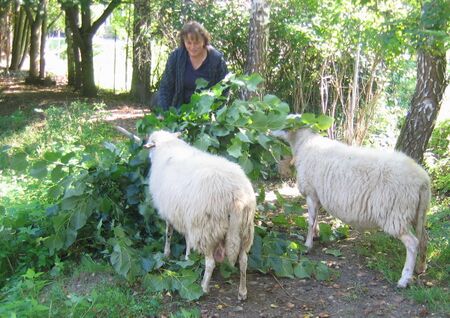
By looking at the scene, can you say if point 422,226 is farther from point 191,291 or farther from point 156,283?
point 156,283

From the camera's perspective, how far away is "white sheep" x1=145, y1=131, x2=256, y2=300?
3.55 m

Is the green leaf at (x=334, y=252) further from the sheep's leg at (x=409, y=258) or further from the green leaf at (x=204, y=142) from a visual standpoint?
the green leaf at (x=204, y=142)

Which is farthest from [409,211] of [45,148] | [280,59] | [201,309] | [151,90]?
[151,90]

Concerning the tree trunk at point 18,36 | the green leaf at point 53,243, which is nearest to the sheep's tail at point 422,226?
the green leaf at point 53,243

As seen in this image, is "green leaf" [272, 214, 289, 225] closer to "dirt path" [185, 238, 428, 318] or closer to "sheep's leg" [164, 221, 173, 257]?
"dirt path" [185, 238, 428, 318]

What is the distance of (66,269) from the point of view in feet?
14.5

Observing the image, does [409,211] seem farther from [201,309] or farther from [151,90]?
[151,90]

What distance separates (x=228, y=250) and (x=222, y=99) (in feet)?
6.14

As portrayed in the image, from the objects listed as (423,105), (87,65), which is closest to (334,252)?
(423,105)

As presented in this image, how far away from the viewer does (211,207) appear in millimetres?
3541

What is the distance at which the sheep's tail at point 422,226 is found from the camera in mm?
4004

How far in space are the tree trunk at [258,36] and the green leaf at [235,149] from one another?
322 centimetres


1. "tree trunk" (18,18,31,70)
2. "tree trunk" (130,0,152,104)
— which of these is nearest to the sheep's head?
"tree trunk" (130,0,152,104)

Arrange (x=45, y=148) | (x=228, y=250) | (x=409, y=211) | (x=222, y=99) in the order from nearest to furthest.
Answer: (x=228, y=250) < (x=409, y=211) < (x=222, y=99) < (x=45, y=148)
